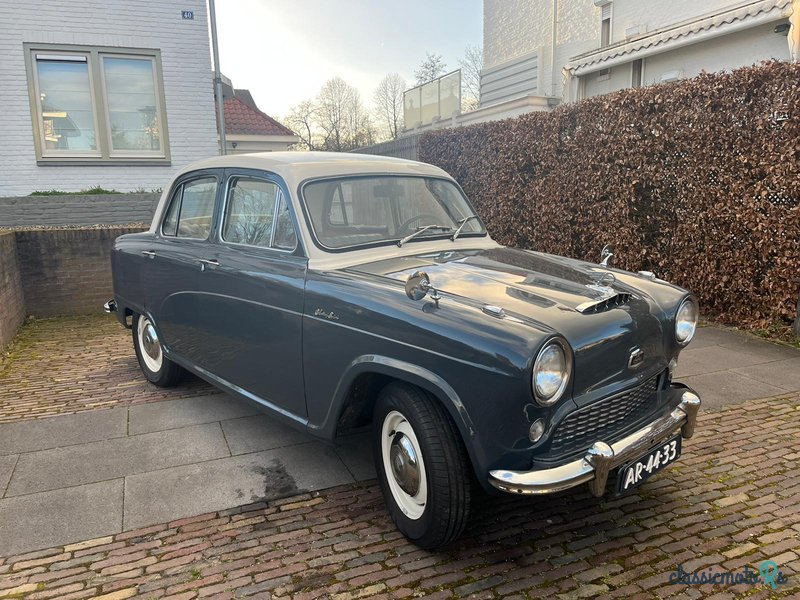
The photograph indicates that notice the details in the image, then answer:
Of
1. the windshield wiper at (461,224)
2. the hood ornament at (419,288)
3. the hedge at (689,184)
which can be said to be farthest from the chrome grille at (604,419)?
the hedge at (689,184)

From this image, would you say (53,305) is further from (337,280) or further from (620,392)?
(620,392)

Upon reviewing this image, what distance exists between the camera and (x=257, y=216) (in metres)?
3.83

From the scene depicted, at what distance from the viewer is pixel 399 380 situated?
9.27 feet

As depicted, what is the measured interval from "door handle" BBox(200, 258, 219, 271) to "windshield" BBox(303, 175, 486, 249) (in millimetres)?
863

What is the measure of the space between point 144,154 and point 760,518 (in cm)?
1077

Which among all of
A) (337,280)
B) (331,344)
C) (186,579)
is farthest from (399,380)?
(186,579)

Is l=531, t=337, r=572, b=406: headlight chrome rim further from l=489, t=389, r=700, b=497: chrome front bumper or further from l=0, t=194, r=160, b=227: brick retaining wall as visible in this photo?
l=0, t=194, r=160, b=227: brick retaining wall

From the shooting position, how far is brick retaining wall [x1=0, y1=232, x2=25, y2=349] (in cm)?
653

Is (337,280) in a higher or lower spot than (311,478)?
higher

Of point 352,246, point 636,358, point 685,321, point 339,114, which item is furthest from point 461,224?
point 339,114

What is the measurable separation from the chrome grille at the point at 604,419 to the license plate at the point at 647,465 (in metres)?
0.14

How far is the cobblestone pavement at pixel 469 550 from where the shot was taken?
8.43ft

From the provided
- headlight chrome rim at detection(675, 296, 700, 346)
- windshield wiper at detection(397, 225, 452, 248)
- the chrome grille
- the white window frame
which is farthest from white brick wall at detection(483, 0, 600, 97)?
the chrome grille

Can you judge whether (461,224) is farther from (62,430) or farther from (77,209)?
(77,209)
